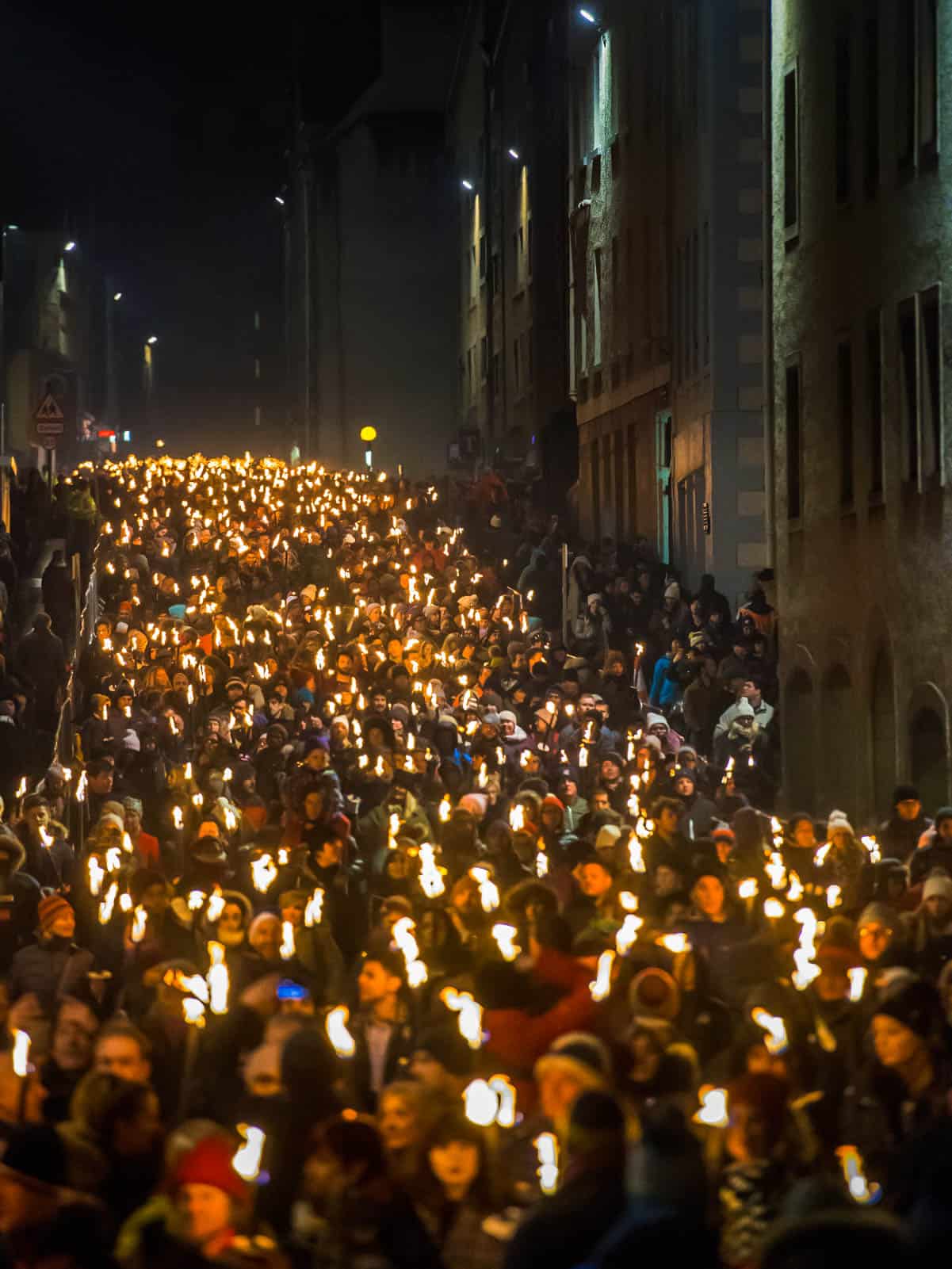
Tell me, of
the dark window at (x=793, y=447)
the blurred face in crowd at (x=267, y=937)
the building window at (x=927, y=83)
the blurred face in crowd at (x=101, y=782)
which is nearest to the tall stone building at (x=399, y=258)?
the dark window at (x=793, y=447)

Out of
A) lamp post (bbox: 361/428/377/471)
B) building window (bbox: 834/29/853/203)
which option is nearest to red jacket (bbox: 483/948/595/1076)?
building window (bbox: 834/29/853/203)

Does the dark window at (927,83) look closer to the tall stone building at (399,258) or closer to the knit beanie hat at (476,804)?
the knit beanie hat at (476,804)

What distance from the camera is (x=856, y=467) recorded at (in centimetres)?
2980

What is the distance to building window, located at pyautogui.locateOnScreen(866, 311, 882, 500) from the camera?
29062 mm

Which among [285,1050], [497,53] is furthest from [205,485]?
[285,1050]

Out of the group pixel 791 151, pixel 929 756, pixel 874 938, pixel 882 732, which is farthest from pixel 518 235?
pixel 874 938

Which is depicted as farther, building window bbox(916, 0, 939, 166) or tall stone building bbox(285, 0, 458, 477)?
tall stone building bbox(285, 0, 458, 477)

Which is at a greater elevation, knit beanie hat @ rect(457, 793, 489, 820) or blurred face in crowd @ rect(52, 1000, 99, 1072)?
knit beanie hat @ rect(457, 793, 489, 820)

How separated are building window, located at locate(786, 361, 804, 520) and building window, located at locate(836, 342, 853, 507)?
1.95m

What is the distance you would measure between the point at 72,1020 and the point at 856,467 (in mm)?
19447

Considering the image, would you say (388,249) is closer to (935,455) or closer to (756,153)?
(756,153)

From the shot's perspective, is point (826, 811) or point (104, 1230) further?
point (826, 811)

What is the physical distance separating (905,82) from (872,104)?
1646 millimetres

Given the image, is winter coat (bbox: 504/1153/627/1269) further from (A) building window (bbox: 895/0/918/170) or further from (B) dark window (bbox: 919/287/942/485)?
(A) building window (bbox: 895/0/918/170)
